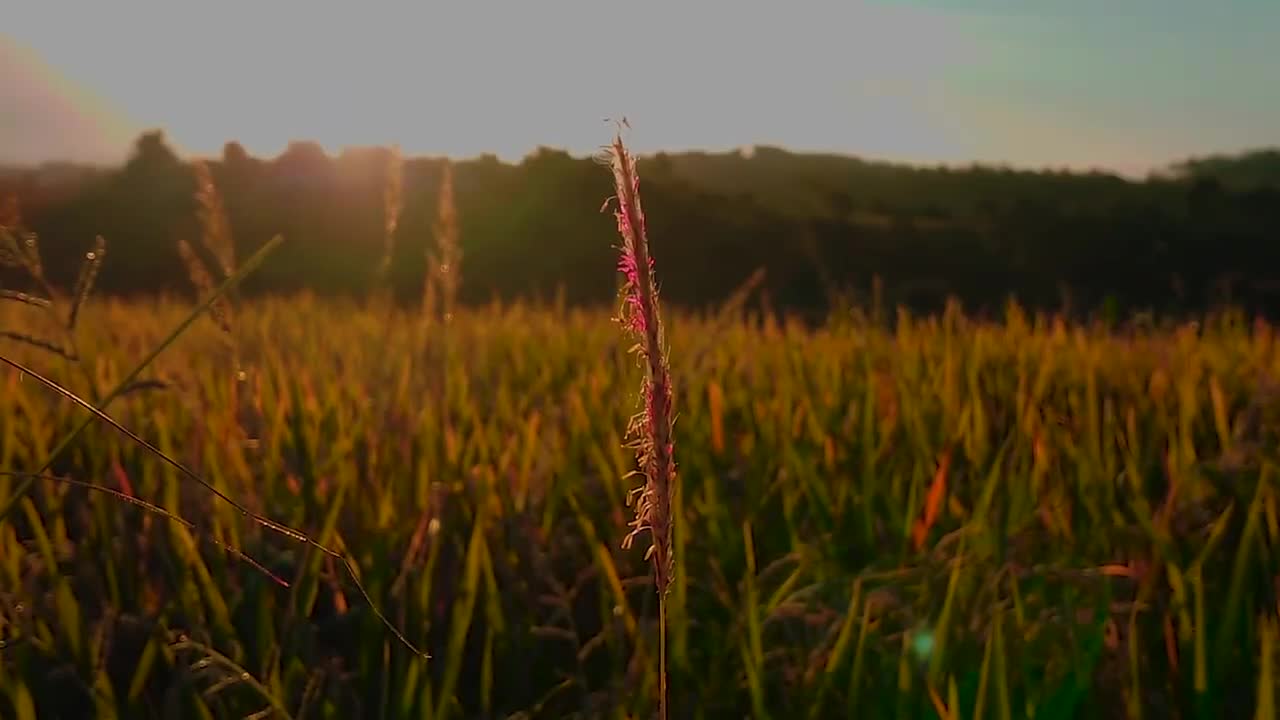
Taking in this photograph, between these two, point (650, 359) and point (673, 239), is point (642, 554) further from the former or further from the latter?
point (673, 239)

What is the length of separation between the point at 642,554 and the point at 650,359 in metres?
1.02

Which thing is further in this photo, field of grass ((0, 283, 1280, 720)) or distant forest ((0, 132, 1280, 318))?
distant forest ((0, 132, 1280, 318))

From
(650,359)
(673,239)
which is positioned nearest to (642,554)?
(650,359)

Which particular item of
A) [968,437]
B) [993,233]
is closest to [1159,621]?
[968,437]

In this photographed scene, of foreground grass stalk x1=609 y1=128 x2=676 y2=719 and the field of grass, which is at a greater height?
foreground grass stalk x1=609 y1=128 x2=676 y2=719

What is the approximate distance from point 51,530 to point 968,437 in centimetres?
147

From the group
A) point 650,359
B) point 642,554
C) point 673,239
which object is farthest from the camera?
point 673,239

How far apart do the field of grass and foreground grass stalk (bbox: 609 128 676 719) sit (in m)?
0.37

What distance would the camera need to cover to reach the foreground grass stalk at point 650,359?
519mm

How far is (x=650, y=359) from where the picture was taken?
524 mm

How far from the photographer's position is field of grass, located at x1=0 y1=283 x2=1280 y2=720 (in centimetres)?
115

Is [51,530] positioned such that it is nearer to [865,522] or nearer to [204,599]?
[204,599]

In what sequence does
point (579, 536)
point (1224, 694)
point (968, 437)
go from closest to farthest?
1. point (1224, 694)
2. point (579, 536)
3. point (968, 437)

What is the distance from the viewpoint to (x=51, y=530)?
1566 millimetres
